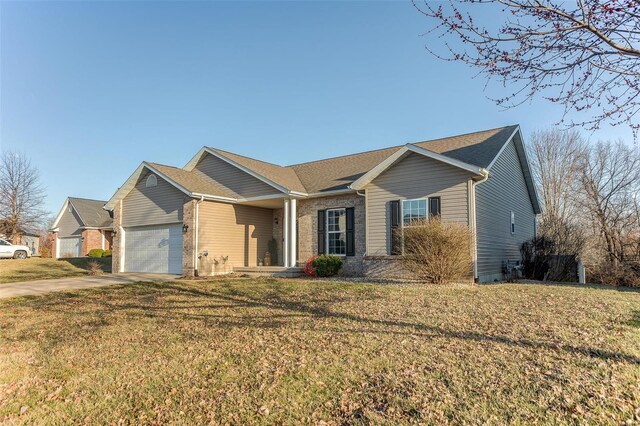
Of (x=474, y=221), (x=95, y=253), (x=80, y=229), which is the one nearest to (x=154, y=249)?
(x=474, y=221)

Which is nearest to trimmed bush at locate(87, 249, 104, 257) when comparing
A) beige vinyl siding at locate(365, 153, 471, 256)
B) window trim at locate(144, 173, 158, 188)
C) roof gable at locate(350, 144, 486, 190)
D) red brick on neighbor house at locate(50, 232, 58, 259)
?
red brick on neighbor house at locate(50, 232, 58, 259)

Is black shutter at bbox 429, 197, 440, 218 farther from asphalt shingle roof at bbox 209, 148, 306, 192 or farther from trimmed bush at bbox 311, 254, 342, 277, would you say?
asphalt shingle roof at bbox 209, 148, 306, 192

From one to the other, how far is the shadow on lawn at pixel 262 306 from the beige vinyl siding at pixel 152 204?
4545mm

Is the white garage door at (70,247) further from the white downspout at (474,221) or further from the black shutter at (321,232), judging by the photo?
the white downspout at (474,221)

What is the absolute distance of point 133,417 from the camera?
12.5ft

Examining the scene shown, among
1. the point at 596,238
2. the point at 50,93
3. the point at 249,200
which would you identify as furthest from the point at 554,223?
the point at 50,93

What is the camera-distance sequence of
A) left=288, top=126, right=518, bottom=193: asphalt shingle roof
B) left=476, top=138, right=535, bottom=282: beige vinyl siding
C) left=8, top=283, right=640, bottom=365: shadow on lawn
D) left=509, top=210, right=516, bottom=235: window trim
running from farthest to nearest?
left=509, top=210, right=516, bottom=235: window trim → left=288, top=126, right=518, bottom=193: asphalt shingle roof → left=476, top=138, right=535, bottom=282: beige vinyl siding → left=8, top=283, right=640, bottom=365: shadow on lawn

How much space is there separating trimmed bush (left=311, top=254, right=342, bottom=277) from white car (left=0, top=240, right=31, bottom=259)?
24209mm

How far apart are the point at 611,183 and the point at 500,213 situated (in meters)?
15.3

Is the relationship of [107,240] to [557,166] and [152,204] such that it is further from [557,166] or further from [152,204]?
[557,166]

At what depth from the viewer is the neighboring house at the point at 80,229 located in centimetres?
3031

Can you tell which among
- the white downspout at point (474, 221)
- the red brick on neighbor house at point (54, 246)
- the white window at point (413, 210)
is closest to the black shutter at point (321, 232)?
the white window at point (413, 210)

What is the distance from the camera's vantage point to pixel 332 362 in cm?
483

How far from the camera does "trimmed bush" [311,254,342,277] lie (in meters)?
14.0
